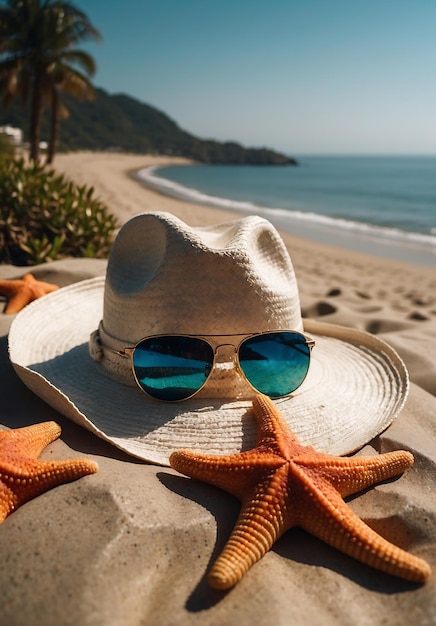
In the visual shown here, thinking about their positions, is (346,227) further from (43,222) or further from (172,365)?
(172,365)

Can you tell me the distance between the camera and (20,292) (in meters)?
4.23

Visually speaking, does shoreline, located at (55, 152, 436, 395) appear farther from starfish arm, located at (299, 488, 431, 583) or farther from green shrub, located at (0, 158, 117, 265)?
green shrub, located at (0, 158, 117, 265)

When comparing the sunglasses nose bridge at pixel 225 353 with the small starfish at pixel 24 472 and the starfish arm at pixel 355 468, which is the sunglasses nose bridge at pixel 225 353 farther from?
the small starfish at pixel 24 472

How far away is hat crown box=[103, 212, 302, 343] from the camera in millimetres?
2525

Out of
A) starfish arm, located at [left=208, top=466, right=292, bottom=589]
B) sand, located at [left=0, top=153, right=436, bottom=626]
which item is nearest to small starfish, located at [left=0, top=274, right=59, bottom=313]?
sand, located at [left=0, top=153, right=436, bottom=626]

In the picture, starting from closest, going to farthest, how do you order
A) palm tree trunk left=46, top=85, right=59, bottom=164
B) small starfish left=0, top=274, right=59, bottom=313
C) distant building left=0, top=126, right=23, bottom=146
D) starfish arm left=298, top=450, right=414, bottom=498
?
starfish arm left=298, top=450, right=414, bottom=498, small starfish left=0, top=274, right=59, bottom=313, distant building left=0, top=126, right=23, bottom=146, palm tree trunk left=46, top=85, right=59, bottom=164

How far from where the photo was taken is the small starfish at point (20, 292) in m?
4.17

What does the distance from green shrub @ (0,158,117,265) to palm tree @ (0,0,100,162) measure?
2078 centimetres

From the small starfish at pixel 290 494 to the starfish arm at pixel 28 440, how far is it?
1.96ft

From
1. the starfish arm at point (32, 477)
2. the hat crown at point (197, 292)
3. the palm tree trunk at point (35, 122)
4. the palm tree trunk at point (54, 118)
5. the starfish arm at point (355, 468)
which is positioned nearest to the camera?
the starfish arm at point (32, 477)

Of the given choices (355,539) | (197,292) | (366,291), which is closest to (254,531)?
(355,539)

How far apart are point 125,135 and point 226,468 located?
5771 inches

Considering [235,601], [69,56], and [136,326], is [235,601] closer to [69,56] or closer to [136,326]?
[136,326]

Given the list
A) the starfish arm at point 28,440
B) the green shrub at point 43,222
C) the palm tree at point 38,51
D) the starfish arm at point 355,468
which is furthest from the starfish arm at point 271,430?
the palm tree at point 38,51
